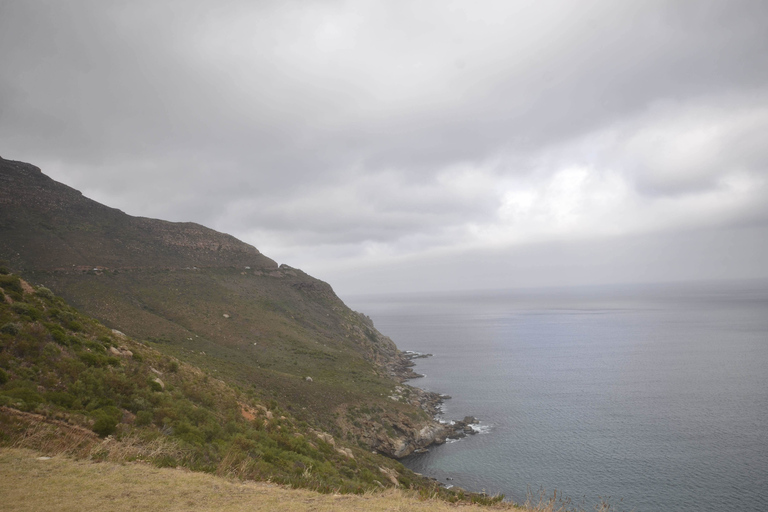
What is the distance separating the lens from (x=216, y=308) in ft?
233

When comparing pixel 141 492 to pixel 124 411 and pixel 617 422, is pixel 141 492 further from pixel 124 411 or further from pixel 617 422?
pixel 617 422

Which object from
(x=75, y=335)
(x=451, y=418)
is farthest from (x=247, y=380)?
(x=451, y=418)

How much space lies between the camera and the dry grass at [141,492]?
10.1 m

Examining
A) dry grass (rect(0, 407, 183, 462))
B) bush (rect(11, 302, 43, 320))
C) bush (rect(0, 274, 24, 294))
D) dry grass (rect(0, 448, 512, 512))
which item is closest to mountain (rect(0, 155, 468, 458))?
bush (rect(11, 302, 43, 320))

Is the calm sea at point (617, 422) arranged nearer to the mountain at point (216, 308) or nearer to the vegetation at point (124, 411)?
the mountain at point (216, 308)

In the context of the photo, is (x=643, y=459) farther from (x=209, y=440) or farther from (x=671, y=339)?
(x=671, y=339)

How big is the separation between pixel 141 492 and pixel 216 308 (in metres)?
64.5

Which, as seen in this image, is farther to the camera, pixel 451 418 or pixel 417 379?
pixel 417 379

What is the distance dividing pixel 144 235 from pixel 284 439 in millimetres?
85897

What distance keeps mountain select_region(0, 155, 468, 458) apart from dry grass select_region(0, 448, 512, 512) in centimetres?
2252

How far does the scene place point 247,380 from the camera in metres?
41.8

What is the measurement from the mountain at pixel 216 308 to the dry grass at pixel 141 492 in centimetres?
2252

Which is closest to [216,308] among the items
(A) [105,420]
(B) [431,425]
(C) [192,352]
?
(C) [192,352]

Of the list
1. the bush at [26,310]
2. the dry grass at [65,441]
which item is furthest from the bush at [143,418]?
the bush at [26,310]
